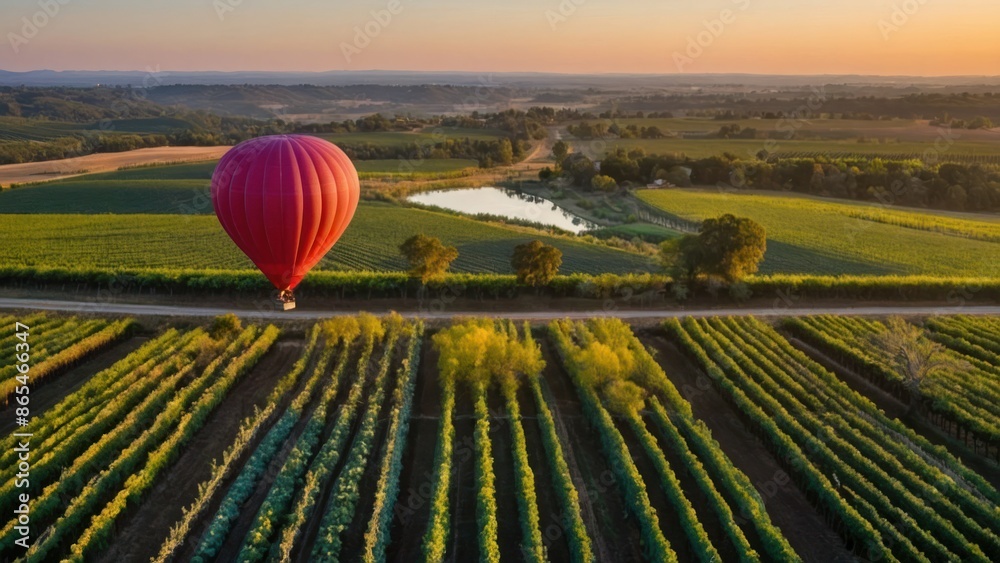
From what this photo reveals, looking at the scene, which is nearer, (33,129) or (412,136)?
(33,129)

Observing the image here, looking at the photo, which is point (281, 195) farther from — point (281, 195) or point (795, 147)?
point (795, 147)

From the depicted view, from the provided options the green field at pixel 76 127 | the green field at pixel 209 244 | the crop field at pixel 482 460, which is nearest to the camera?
the crop field at pixel 482 460

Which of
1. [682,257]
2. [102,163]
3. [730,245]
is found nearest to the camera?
[730,245]

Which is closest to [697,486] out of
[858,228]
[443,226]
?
[443,226]

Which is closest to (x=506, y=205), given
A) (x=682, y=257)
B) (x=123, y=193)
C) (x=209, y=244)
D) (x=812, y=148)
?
(x=209, y=244)

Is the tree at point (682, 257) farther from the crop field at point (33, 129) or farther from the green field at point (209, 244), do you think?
the crop field at point (33, 129)

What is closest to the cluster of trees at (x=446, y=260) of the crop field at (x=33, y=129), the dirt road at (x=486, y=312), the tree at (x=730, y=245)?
Answer: the dirt road at (x=486, y=312)
